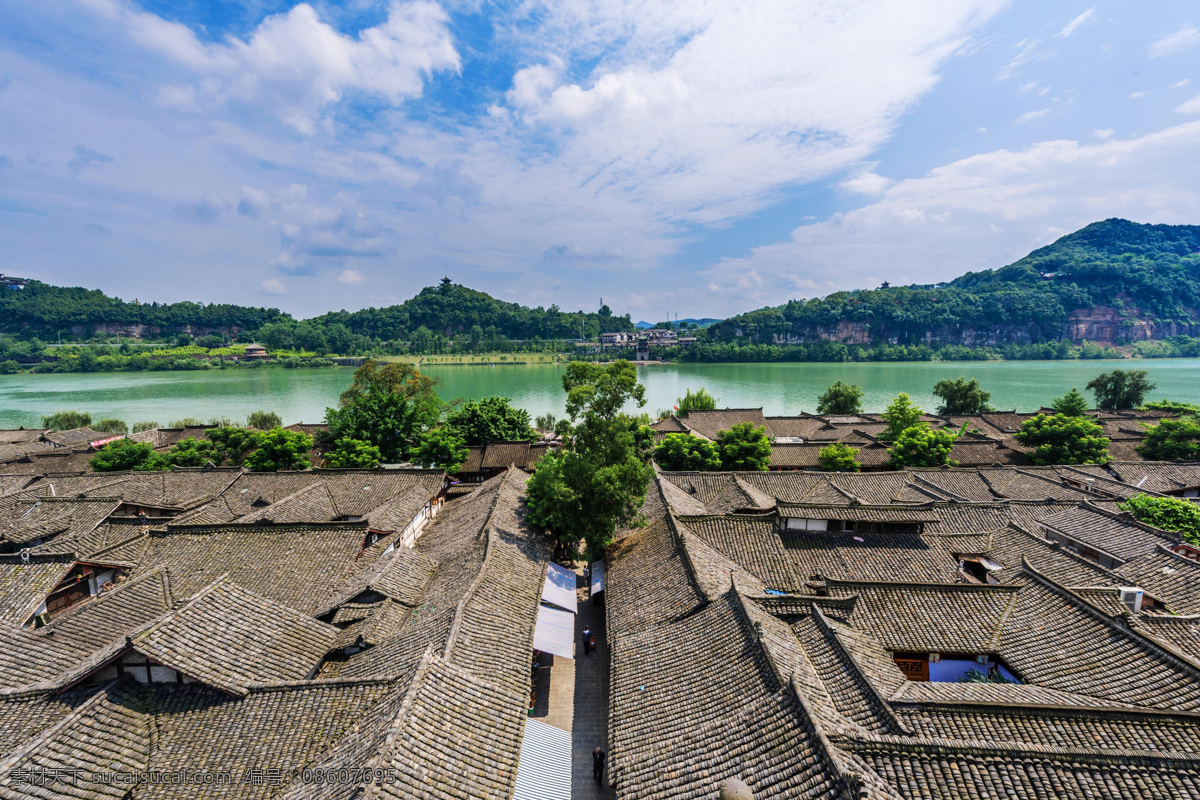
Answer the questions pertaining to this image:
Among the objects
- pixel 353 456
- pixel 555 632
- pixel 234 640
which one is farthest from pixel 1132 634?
pixel 353 456

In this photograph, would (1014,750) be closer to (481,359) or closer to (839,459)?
(839,459)

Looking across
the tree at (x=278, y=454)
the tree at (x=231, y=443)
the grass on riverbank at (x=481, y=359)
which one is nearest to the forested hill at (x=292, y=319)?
the grass on riverbank at (x=481, y=359)

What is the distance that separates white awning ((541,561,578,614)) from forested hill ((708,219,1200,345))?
133705mm

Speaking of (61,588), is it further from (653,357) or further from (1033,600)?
(653,357)

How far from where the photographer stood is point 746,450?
2817cm

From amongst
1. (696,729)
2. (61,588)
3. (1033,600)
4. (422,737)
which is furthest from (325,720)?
(1033,600)

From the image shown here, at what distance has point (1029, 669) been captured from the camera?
10078mm

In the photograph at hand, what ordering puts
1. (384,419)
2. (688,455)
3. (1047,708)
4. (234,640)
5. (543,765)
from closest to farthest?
(1047,708) → (234,640) → (543,765) → (688,455) → (384,419)

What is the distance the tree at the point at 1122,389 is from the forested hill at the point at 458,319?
133m

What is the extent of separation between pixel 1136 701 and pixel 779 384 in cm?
7972

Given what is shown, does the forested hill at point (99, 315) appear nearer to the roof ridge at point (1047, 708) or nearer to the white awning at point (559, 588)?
the white awning at point (559, 588)

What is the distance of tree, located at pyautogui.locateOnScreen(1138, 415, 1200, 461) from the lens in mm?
27500

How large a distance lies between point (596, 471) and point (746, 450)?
14.9m

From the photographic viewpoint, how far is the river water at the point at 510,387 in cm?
6172
